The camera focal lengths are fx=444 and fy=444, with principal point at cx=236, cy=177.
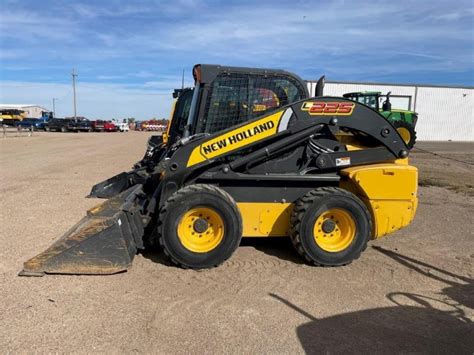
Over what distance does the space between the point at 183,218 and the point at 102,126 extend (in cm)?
4894

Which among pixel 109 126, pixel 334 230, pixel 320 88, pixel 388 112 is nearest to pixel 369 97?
pixel 388 112

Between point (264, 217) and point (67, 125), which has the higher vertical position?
point (67, 125)

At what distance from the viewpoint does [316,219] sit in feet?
17.3

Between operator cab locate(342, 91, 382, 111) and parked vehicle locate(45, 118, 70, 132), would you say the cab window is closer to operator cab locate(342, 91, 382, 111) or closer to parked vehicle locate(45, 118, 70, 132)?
operator cab locate(342, 91, 382, 111)

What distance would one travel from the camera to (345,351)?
343cm

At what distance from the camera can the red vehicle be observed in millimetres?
51000

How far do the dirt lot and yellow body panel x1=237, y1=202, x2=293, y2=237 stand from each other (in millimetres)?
356

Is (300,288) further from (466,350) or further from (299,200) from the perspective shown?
(466,350)

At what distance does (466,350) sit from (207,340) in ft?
6.65

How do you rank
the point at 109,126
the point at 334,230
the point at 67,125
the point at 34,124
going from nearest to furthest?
the point at 334,230 → the point at 67,125 → the point at 109,126 → the point at 34,124

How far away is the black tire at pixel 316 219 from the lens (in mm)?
5262

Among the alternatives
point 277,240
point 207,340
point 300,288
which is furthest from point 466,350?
point 277,240

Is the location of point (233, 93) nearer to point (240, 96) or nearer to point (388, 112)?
point (240, 96)

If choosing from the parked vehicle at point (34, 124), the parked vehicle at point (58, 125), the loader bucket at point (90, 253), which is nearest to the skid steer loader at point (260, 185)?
the loader bucket at point (90, 253)
